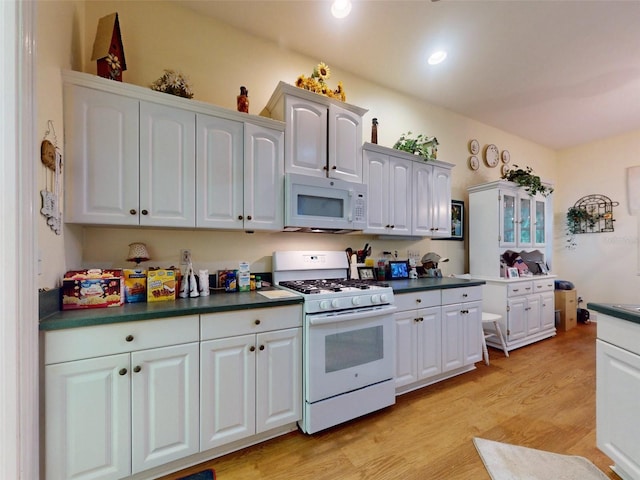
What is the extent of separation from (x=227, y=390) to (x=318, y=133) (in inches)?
76.8

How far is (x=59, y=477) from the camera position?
47.9 inches

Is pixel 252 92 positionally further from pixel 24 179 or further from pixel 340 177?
pixel 24 179

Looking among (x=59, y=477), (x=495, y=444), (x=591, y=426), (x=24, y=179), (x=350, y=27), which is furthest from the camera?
(x=350, y=27)

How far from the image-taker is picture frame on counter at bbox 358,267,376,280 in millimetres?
2707

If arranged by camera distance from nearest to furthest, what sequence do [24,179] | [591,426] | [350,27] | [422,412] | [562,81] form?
[24,179]
[591,426]
[422,412]
[350,27]
[562,81]

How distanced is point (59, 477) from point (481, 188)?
4.47 m

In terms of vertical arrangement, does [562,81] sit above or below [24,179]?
above

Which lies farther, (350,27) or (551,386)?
(551,386)

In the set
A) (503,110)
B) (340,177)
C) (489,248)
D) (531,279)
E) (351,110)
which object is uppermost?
(503,110)

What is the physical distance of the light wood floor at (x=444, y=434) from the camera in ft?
5.03

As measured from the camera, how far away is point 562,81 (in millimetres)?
2941

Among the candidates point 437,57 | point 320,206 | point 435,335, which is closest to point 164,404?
point 320,206

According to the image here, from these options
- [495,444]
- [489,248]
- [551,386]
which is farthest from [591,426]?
[489,248]

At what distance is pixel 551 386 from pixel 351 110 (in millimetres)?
3116
